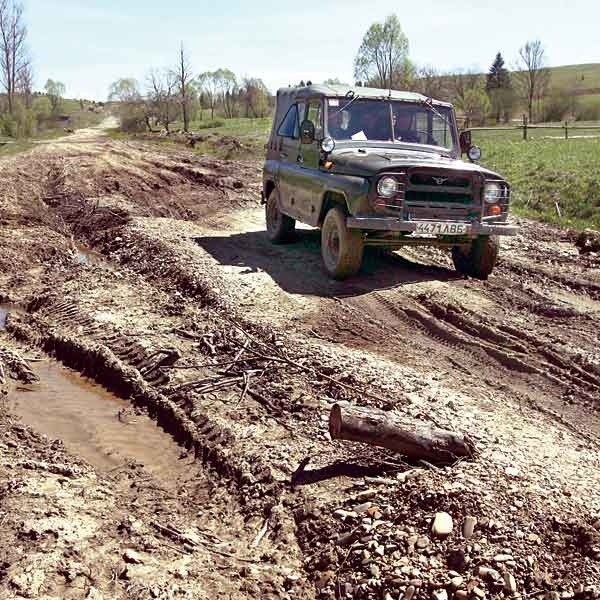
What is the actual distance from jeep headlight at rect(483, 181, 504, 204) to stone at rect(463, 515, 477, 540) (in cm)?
486

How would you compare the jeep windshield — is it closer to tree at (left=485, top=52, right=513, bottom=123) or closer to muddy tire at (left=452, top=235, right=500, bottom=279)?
muddy tire at (left=452, top=235, right=500, bottom=279)

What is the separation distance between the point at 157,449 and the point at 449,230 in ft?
13.3

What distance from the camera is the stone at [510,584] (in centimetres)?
335

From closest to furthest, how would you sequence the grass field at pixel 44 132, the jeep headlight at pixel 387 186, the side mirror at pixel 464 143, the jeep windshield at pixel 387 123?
1. the jeep headlight at pixel 387 186
2. the jeep windshield at pixel 387 123
3. the side mirror at pixel 464 143
4. the grass field at pixel 44 132

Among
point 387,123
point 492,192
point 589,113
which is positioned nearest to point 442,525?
point 492,192

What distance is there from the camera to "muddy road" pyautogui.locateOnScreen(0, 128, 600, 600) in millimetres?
3598

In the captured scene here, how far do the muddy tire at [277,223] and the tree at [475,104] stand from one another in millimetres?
44813

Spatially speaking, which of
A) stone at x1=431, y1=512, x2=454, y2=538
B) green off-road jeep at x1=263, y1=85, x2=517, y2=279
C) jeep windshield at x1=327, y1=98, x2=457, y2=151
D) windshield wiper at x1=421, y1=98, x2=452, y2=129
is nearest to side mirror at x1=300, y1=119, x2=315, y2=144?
green off-road jeep at x1=263, y1=85, x2=517, y2=279

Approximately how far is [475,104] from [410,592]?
55.8 metres

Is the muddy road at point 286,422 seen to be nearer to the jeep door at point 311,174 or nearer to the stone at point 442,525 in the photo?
the stone at point 442,525

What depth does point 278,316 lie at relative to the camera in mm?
7172

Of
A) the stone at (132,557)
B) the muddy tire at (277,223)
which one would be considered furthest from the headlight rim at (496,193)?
the stone at (132,557)

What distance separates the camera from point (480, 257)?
8.46m

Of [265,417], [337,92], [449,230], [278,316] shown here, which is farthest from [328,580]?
[337,92]
